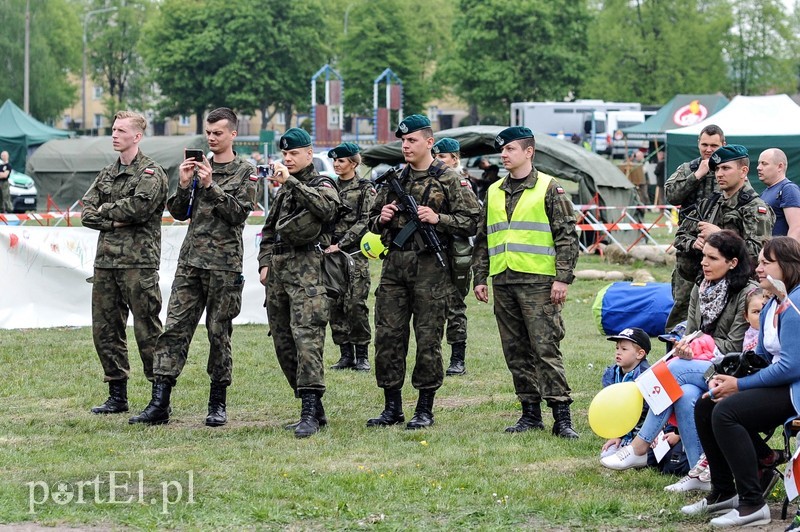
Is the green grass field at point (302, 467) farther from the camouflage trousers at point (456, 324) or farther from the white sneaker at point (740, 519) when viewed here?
the camouflage trousers at point (456, 324)

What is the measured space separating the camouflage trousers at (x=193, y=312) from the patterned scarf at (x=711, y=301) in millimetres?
3239

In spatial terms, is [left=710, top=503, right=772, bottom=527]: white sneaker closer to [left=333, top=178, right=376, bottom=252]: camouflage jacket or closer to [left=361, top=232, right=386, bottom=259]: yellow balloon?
[left=361, top=232, right=386, bottom=259]: yellow balloon

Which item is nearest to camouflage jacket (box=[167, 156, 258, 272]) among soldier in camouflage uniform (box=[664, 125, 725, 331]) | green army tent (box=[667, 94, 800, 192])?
soldier in camouflage uniform (box=[664, 125, 725, 331])

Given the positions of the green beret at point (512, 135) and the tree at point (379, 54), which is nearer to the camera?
the green beret at point (512, 135)

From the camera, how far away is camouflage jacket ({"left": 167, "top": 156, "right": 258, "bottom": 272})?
8328mm

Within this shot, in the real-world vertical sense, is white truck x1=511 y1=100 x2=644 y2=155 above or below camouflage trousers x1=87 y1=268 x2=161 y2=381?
above

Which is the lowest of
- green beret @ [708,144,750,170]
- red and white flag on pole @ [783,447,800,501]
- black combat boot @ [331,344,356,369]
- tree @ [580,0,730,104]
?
black combat boot @ [331,344,356,369]

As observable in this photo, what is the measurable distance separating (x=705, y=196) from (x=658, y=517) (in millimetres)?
3252

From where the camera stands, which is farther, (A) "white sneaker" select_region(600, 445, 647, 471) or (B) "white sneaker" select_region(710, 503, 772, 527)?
(A) "white sneaker" select_region(600, 445, 647, 471)

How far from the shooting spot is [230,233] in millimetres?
8430

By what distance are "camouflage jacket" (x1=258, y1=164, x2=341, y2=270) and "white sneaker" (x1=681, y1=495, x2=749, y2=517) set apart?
322 centimetres

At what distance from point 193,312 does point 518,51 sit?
194 ft

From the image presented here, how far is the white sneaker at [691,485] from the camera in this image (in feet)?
21.7

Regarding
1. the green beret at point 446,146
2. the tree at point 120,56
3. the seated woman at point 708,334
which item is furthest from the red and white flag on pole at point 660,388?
the tree at point 120,56
